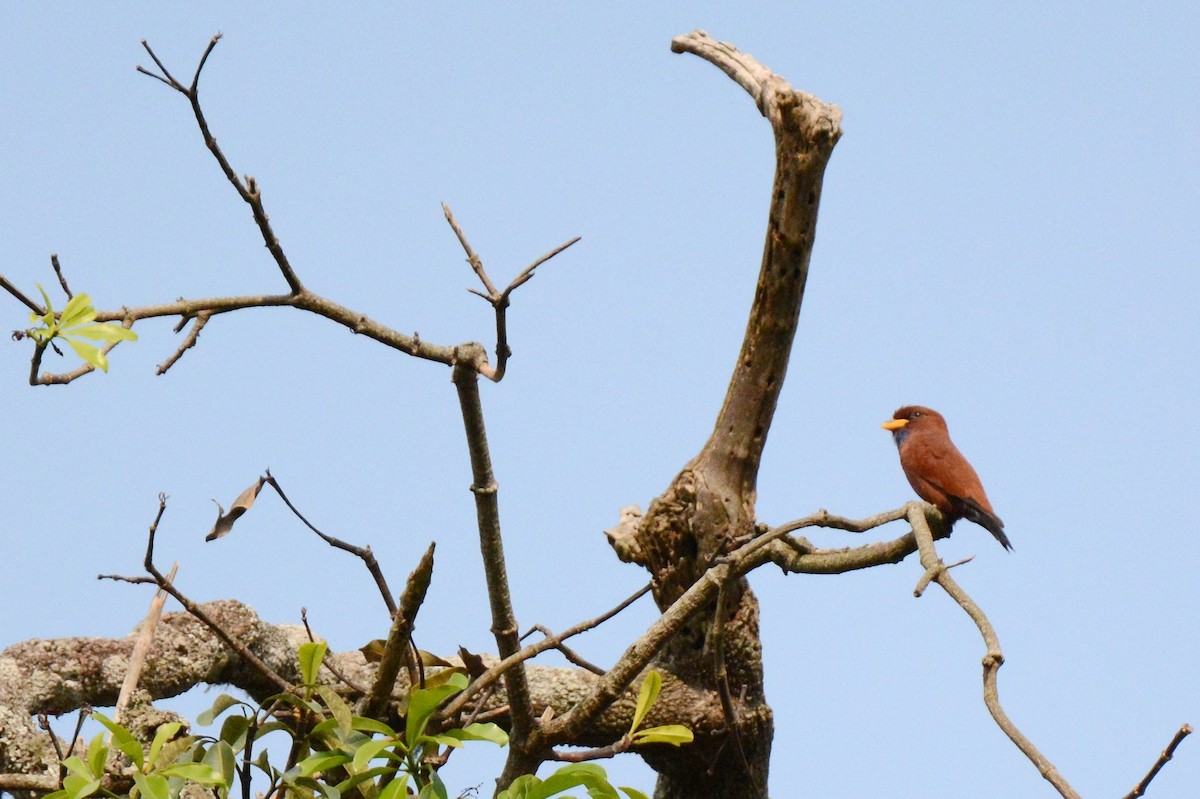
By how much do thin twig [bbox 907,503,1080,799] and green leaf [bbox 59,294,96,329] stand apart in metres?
1.66

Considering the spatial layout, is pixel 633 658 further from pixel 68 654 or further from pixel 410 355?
pixel 68 654

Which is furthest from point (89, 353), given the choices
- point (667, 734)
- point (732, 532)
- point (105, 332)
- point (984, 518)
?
point (984, 518)

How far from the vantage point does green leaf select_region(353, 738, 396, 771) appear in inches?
83.7

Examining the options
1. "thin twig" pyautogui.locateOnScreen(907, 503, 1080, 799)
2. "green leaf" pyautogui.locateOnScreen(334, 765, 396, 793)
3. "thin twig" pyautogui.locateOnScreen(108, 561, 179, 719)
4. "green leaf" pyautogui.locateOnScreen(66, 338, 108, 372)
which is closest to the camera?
"thin twig" pyautogui.locateOnScreen(907, 503, 1080, 799)

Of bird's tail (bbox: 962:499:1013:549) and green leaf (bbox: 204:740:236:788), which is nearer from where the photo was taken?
green leaf (bbox: 204:740:236:788)

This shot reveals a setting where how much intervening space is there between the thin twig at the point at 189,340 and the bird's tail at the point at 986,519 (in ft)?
8.37

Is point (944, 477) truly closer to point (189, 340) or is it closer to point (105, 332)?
point (189, 340)

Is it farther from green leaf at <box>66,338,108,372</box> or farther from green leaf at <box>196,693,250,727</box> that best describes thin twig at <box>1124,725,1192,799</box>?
green leaf at <box>66,338,108,372</box>

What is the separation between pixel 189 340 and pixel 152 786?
999mm

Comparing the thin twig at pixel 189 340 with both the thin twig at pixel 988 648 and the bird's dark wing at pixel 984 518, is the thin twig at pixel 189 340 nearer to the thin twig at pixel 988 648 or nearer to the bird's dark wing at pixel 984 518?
the thin twig at pixel 988 648

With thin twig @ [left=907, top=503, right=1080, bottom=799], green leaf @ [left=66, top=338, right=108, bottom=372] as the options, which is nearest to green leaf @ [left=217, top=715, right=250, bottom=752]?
green leaf @ [left=66, top=338, right=108, bottom=372]

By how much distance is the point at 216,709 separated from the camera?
240 cm

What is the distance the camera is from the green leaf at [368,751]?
2.12 meters

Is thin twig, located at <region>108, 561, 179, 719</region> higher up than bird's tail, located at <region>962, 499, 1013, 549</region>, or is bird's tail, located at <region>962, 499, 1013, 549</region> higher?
bird's tail, located at <region>962, 499, 1013, 549</region>
